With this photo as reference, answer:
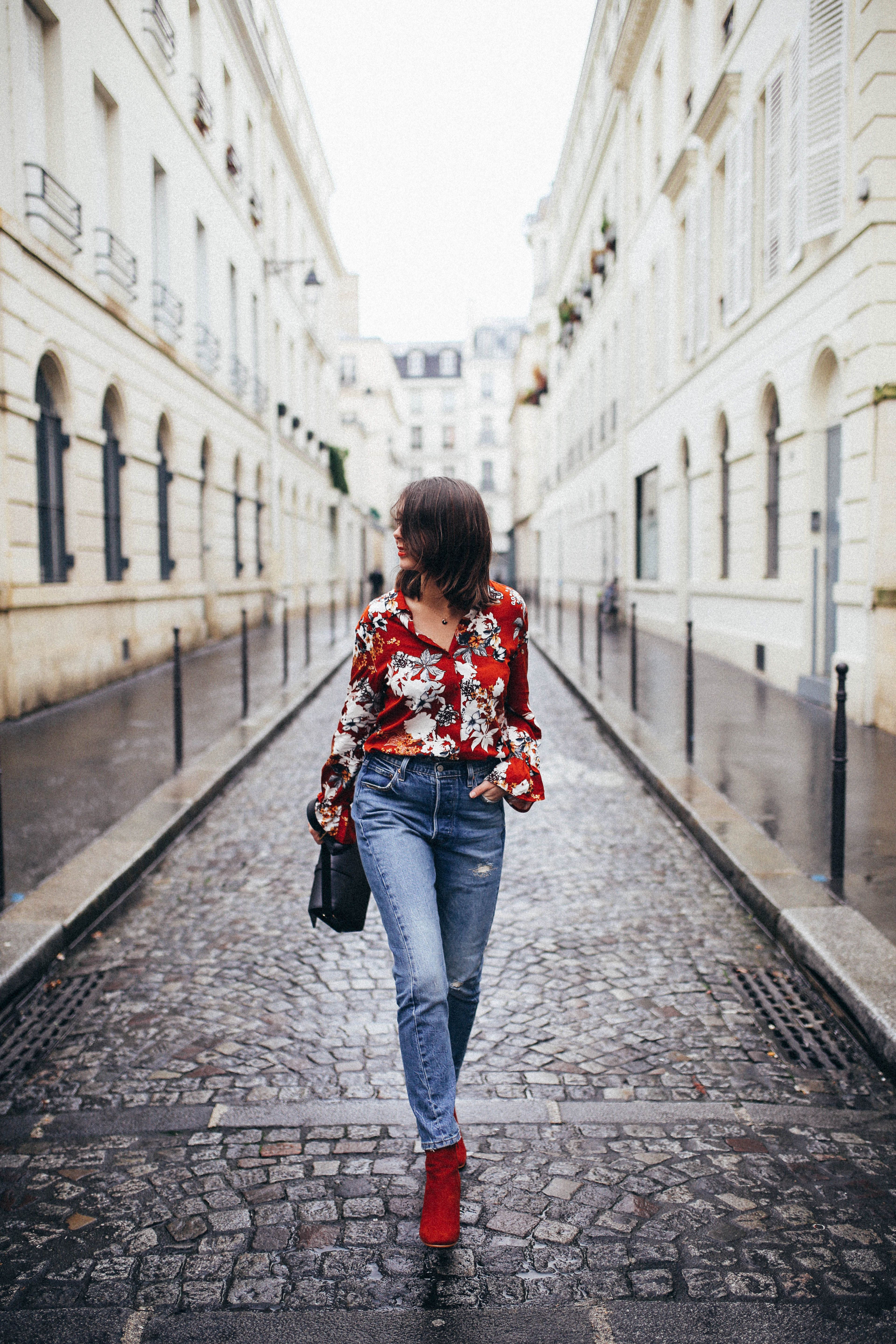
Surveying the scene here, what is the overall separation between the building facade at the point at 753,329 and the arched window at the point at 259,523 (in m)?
8.55

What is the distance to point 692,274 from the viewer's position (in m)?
17.1

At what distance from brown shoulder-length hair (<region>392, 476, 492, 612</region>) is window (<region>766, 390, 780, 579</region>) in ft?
37.6

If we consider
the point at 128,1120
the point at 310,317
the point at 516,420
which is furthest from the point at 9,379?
the point at 516,420

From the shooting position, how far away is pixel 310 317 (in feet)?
113

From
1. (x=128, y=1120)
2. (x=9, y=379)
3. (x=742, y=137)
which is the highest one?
(x=742, y=137)

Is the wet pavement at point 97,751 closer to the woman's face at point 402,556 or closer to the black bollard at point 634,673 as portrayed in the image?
the woman's face at point 402,556

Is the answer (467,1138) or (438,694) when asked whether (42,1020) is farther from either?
(438,694)

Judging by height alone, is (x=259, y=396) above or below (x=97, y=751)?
above

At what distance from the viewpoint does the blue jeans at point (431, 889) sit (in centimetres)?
249

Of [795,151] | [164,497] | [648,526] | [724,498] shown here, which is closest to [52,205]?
[164,497]

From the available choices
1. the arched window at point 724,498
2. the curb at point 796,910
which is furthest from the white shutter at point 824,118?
the curb at point 796,910

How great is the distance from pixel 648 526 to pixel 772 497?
8899 mm

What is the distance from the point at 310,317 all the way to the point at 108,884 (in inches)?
1259

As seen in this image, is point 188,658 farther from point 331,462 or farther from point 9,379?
point 331,462
